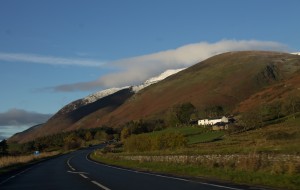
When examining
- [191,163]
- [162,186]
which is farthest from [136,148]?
[162,186]

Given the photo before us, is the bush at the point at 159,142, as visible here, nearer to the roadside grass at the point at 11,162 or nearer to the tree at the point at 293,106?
the roadside grass at the point at 11,162

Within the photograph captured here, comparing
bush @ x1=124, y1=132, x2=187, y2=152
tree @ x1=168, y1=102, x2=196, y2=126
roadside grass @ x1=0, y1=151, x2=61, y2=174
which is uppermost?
tree @ x1=168, y1=102, x2=196, y2=126

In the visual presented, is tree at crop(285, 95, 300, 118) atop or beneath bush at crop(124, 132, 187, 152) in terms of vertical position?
atop

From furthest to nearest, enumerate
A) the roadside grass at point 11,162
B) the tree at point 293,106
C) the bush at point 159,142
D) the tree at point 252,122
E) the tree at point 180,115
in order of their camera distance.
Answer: the tree at point 180,115, the tree at point 293,106, the tree at point 252,122, the bush at point 159,142, the roadside grass at point 11,162

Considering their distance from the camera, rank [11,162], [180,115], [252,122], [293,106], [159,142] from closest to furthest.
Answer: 1. [11,162]
2. [159,142]
3. [252,122]
4. [293,106]
5. [180,115]

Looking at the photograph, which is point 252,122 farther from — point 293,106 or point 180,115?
point 180,115

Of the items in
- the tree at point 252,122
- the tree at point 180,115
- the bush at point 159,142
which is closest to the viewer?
the bush at point 159,142

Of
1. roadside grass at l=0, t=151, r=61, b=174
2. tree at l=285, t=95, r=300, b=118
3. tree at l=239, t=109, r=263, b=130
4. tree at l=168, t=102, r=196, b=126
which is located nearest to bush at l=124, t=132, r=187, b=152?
roadside grass at l=0, t=151, r=61, b=174

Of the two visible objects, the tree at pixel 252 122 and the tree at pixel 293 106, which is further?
the tree at pixel 293 106

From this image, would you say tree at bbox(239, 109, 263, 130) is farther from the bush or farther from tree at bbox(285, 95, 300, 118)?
the bush

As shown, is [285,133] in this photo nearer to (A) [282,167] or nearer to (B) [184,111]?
(A) [282,167]

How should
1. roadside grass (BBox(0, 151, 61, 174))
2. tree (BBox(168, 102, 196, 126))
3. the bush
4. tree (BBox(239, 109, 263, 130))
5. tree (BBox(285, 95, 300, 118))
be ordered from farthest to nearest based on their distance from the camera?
tree (BBox(168, 102, 196, 126)) < tree (BBox(285, 95, 300, 118)) < tree (BBox(239, 109, 263, 130)) < the bush < roadside grass (BBox(0, 151, 61, 174))

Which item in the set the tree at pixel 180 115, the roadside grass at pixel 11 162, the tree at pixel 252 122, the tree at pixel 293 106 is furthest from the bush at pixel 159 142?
the tree at pixel 180 115

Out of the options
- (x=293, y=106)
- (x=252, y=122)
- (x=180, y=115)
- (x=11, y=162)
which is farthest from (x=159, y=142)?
(x=180, y=115)
